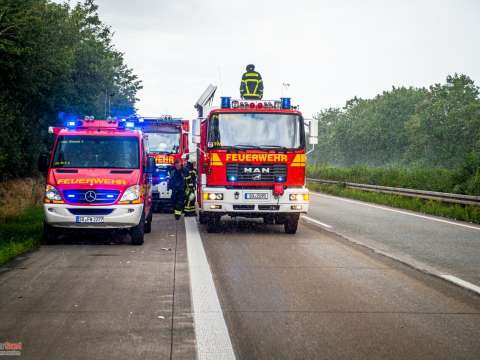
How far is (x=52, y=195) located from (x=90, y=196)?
701 mm

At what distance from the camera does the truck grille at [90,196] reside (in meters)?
12.2

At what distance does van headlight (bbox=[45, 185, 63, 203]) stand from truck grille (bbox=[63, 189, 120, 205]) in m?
0.13

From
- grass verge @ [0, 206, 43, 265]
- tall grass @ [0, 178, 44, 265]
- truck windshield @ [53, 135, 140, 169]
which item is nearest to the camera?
grass verge @ [0, 206, 43, 265]

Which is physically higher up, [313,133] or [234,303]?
[313,133]

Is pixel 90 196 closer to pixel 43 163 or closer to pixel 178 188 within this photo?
pixel 43 163

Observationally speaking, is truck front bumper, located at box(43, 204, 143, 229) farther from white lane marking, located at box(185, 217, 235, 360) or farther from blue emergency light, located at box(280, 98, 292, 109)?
blue emergency light, located at box(280, 98, 292, 109)

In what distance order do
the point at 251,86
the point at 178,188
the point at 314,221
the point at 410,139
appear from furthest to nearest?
the point at 410,139 < the point at 314,221 < the point at 178,188 < the point at 251,86

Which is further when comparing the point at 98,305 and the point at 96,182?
the point at 96,182

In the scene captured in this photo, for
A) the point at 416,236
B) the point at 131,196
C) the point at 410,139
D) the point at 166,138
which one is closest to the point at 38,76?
the point at 166,138

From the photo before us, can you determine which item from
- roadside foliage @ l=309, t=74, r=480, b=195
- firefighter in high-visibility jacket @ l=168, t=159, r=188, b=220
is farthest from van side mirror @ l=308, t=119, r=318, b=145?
roadside foliage @ l=309, t=74, r=480, b=195

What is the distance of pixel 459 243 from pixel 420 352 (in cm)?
851

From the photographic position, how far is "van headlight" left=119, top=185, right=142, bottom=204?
Result: 12391 millimetres

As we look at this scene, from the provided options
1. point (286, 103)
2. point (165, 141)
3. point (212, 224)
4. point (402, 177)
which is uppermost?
point (286, 103)

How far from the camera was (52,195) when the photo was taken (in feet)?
40.2
